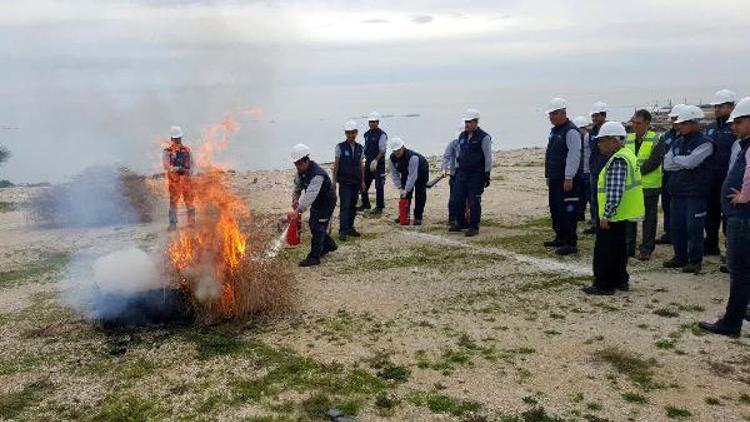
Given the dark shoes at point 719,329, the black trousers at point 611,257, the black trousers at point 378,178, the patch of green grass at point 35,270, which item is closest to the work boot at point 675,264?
the black trousers at point 611,257

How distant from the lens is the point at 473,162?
10.9m

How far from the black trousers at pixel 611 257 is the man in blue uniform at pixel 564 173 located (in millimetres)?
1967

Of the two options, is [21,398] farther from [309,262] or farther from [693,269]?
[693,269]

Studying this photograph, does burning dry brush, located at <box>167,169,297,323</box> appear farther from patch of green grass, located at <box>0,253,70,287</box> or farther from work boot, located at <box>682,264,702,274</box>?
work boot, located at <box>682,264,702,274</box>

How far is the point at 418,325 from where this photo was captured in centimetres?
652

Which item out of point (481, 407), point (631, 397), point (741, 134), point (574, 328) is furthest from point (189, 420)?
point (741, 134)

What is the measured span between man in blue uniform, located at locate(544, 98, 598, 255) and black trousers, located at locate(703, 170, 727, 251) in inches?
72.6

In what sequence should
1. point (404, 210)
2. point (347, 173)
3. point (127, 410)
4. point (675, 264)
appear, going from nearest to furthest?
point (127, 410) → point (675, 264) → point (347, 173) → point (404, 210)

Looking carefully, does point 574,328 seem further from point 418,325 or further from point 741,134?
point 741,134

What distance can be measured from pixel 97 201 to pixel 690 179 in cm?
1264

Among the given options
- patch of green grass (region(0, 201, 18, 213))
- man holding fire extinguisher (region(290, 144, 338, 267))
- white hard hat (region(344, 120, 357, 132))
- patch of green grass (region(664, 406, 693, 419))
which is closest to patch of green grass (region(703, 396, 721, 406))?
patch of green grass (region(664, 406, 693, 419))

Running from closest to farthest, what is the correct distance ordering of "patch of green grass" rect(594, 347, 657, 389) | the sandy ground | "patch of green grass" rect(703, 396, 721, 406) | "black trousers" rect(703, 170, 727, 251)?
"patch of green grass" rect(703, 396, 721, 406) < the sandy ground < "patch of green grass" rect(594, 347, 657, 389) < "black trousers" rect(703, 170, 727, 251)

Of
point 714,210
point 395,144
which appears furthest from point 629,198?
point 395,144

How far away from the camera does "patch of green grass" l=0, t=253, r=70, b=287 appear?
9047 mm
